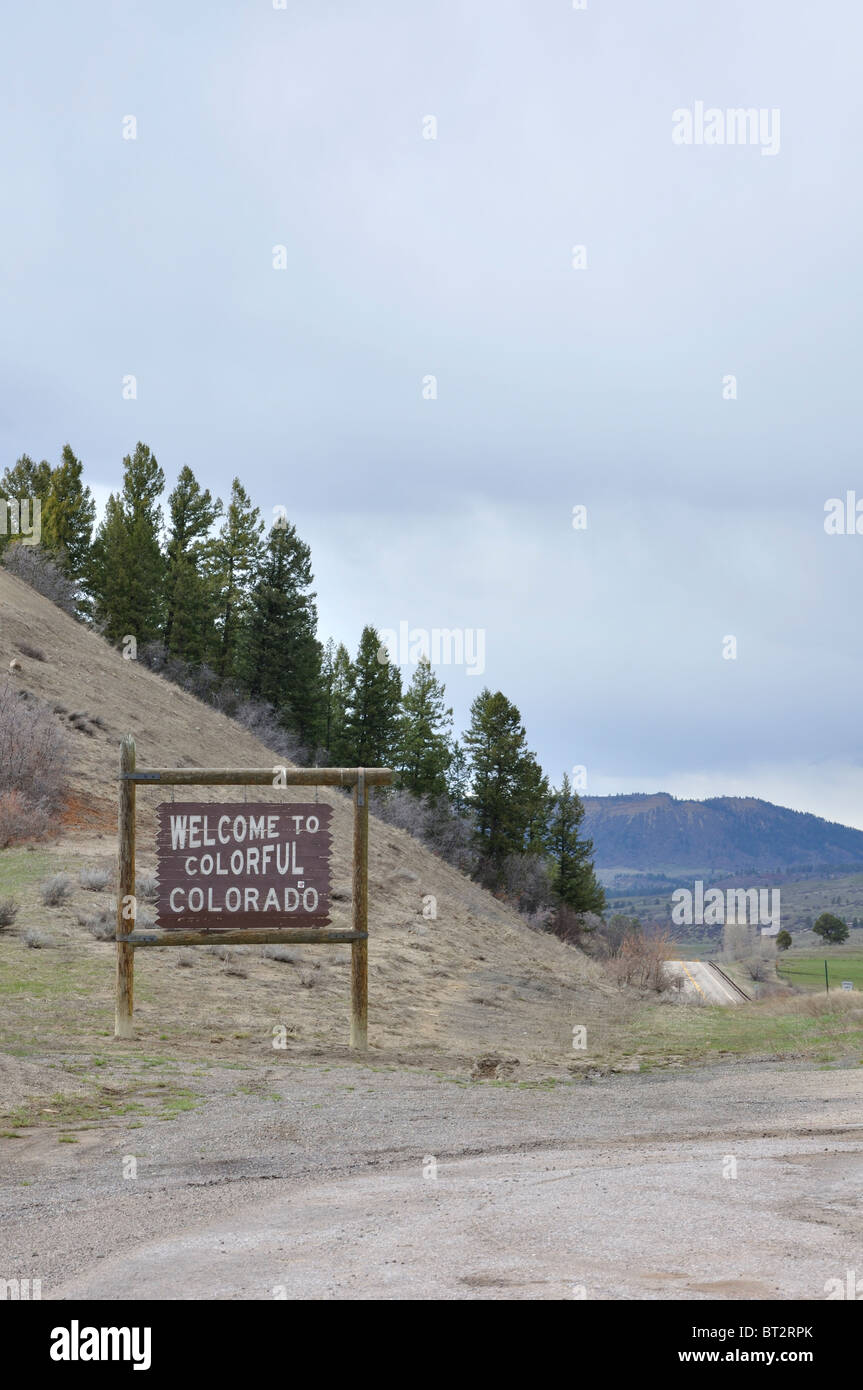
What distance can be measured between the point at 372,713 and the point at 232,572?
37.1 ft

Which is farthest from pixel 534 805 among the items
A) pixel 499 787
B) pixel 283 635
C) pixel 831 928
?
pixel 831 928

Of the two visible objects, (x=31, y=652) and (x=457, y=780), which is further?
(x=457, y=780)

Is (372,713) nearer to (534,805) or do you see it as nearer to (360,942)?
(534,805)

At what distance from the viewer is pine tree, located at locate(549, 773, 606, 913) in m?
66.3

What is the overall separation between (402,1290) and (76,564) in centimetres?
6391

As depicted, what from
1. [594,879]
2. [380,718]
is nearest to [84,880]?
[380,718]

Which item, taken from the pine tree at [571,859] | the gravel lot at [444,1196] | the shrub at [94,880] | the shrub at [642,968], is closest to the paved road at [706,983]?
the pine tree at [571,859]

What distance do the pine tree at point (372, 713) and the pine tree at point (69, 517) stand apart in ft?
53.0

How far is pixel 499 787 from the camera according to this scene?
62.2 meters

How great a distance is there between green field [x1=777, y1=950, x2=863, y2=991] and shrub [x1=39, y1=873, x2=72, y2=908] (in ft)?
303

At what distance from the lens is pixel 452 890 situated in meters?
41.5

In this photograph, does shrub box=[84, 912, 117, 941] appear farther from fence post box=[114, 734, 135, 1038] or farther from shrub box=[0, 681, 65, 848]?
shrub box=[0, 681, 65, 848]

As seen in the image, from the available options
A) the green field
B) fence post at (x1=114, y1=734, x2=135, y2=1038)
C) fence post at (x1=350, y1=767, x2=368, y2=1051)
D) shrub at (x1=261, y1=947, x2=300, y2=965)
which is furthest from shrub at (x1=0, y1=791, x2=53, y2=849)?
the green field
